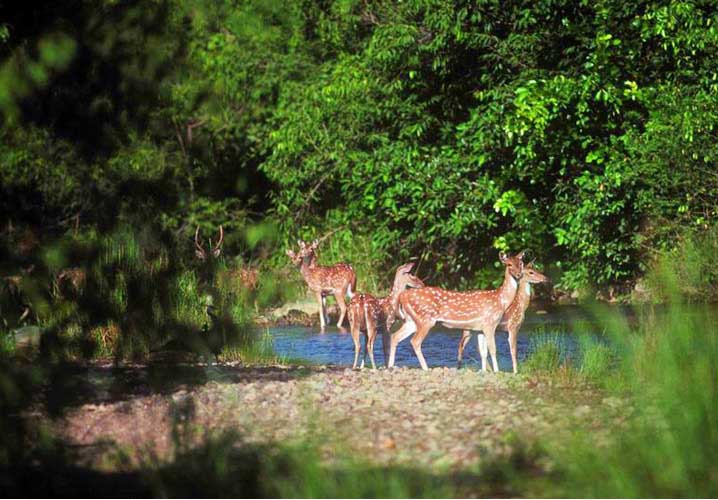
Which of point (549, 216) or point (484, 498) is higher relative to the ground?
point (549, 216)

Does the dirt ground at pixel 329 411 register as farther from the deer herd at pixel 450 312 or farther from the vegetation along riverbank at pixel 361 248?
the deer herd at pixel 450 312

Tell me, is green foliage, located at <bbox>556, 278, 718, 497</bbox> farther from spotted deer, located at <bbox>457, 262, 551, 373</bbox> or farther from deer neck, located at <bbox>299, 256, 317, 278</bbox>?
deer neck, located at <bbox>299, 256, 317, 278</bbox>

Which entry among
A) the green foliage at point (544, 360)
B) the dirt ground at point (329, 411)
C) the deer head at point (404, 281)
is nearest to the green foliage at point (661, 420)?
the dirt ground at point (329, 411)

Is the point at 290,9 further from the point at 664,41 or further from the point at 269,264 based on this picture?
the point at 664,41

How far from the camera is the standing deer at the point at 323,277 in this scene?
16.3 m

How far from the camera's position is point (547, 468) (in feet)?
20.1

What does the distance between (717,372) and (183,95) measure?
15033 mm

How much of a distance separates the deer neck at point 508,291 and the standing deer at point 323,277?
13.8 ft

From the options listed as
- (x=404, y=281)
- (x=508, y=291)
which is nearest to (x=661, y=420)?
(x=508, y=291)

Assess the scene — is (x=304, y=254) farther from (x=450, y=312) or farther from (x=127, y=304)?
(x=127, y=304)

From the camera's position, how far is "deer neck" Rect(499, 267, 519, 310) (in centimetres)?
1146

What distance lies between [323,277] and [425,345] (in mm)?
2758

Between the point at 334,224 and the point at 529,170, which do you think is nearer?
the point at 529,170

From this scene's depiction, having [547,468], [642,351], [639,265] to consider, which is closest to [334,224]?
[639,265]
